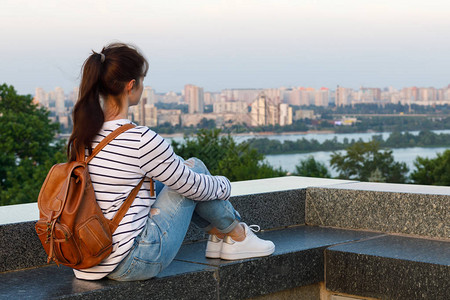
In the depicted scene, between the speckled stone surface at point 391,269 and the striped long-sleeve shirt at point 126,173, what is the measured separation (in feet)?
4.22

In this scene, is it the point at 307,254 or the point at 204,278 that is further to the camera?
the point at 307,254

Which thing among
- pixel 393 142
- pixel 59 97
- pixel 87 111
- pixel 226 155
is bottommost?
pixel 393 142

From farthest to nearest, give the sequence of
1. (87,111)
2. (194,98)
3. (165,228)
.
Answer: (194,98) < (165,228) < (87,111)

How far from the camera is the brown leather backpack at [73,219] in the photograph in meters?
2.97

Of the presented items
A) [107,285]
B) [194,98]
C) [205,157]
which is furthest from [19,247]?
[194,98]

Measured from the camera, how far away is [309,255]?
4043 mm

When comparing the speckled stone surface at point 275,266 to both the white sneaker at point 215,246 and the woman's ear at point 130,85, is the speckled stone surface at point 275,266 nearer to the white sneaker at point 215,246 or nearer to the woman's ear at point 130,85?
the white sneaker at point 215,246

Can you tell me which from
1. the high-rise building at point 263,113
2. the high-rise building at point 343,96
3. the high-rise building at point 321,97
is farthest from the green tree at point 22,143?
the high-rise building at point 343,96

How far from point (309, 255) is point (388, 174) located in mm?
28944

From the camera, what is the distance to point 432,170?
26844 mm

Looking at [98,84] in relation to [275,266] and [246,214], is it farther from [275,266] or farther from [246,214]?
[246,214]

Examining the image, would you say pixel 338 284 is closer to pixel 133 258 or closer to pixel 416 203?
pixel 416 203

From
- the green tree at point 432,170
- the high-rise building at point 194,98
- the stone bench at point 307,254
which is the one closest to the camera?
the stone bench at point 307,254

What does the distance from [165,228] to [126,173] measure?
38 centimetres
